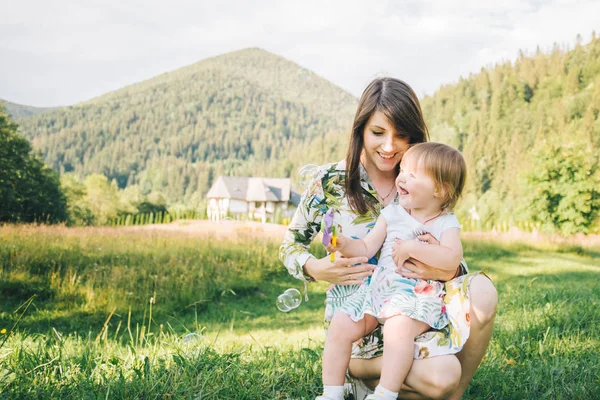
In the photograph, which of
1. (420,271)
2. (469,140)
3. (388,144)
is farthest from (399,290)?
(469,140)

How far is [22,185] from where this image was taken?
71.5 feet

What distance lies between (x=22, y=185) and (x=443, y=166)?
24.1 m

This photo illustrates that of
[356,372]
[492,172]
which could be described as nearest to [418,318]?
[356,372]

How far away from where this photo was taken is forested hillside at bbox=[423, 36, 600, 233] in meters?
21.6

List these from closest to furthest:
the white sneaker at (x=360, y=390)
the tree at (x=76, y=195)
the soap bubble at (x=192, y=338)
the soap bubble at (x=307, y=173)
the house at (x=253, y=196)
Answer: the white sneaker at (x=360, y=390), the soap bubble at (x=307, y=173), the soap bubble at (x=192, y=338), the tree at (x=76, y=195), the house at (x=253, y=196)

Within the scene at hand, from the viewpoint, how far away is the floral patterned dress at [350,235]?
6.24 feet

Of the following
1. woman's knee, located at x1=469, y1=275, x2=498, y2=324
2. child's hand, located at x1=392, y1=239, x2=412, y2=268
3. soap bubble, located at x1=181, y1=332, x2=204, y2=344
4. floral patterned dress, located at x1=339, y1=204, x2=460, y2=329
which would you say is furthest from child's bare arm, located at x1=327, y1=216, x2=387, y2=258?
soap bubble, located at x1=181, y1=332, x2=204, y2=344

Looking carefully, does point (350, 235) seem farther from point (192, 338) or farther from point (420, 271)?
point (192, 338)

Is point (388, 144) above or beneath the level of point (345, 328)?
above

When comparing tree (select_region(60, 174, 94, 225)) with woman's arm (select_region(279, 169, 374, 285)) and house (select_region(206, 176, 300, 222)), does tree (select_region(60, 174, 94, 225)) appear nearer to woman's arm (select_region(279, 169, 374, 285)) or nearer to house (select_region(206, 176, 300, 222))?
house (select_region(206, 176, 300, 222))

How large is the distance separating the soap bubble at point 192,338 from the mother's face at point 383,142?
1.50m

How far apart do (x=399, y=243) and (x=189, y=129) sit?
179440 mm

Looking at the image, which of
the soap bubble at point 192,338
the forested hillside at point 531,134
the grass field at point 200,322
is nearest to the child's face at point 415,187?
the grass field at point 200,322

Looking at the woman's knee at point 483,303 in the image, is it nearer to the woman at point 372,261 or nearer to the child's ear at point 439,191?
the woman at point 372,261
